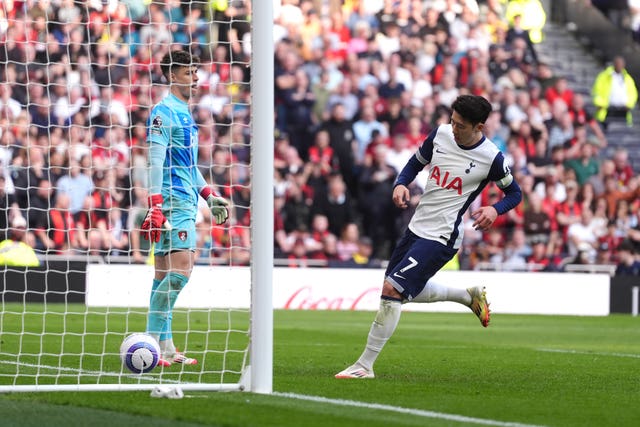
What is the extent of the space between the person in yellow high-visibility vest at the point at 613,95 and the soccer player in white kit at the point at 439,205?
685 inches

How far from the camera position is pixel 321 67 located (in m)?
23.9

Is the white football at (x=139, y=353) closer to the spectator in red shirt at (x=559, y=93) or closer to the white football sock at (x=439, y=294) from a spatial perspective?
the white football sock at (x=439, y=294)

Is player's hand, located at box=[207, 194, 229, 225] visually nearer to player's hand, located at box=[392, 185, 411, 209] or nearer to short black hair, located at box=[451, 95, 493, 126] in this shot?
player's hand, located at box=[392, 185, 411, 209]

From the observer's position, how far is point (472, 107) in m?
9.16

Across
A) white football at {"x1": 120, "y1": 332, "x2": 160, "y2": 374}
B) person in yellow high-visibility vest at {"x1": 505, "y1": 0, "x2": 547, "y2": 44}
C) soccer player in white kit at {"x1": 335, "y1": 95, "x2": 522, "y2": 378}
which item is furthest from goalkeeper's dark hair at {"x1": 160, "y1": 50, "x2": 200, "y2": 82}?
person in yellow high-visibility vest at {"x1": 505, "y1": 0, "x2": 547, "y2": 44}

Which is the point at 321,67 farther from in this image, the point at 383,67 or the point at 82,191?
the point at 82,191

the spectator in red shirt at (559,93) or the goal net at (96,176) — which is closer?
the goal net at (96,176)

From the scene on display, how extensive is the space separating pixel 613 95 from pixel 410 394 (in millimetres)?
19296

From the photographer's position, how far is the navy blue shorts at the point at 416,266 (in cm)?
934

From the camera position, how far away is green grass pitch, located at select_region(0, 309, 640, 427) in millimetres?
6828

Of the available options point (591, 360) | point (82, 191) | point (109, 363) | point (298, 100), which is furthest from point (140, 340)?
point (298, 100)

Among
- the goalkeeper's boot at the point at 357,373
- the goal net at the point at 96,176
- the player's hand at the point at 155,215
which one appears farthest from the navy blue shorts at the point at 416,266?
the goal net at the point at 96,176

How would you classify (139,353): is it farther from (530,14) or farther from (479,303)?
(530,14)

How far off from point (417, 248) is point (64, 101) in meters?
10.1
